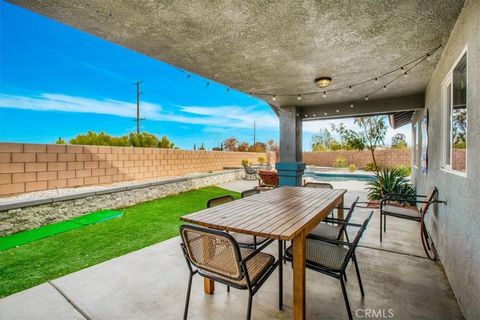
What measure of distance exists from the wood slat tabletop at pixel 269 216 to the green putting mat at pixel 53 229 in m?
3.07

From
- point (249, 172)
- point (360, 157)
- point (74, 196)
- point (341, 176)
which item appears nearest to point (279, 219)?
point (74, 196)

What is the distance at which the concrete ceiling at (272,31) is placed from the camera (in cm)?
196

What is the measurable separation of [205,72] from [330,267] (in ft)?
10.2

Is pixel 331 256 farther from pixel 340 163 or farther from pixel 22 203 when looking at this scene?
pixel 340 163

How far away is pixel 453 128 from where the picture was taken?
7.98 feet

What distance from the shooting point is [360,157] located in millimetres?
17250

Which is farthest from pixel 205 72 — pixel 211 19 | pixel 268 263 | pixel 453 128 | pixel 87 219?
pixel 87 219

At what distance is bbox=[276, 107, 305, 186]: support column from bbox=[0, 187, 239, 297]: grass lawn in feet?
9.31

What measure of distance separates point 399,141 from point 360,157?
2.79m

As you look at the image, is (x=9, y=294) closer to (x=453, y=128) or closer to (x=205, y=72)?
(x=205, y=72)

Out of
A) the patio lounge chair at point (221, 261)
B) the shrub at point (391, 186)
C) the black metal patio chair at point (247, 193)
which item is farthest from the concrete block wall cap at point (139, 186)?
the shrub at point (391, 186)

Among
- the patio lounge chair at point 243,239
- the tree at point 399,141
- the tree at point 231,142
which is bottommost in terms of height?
the patio lounge chair at point 243,239

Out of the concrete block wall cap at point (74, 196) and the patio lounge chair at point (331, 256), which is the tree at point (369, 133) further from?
the concrete block wall cap at point (74, 196)

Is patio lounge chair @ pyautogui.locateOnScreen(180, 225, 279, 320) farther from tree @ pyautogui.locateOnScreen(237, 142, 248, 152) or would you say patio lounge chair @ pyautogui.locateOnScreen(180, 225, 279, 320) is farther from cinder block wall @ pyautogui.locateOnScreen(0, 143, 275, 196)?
tree @ pyautogui.locateOnScreen(237, 142, 248, 152)
